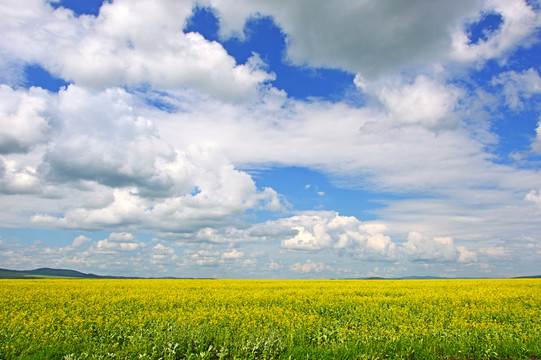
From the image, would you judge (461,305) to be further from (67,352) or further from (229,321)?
(67,352)

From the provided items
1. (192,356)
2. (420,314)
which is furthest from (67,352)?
(420,314)

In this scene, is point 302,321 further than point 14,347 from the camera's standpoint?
Yes

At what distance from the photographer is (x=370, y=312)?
15500 mm

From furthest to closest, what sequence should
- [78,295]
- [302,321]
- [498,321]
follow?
[78,295] → [498,321] → [302,321]

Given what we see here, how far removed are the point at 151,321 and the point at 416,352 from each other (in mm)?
9516

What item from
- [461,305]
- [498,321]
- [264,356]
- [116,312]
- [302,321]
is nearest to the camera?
[264,356]

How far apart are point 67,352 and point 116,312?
Result: 287 inches

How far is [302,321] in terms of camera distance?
506 inches

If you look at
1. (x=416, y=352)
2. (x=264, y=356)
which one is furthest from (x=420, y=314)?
(x=264, y=356)

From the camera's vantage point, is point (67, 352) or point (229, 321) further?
point (229, 321)

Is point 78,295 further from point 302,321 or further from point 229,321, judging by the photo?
point 302,321

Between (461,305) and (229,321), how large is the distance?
1394 centimetres

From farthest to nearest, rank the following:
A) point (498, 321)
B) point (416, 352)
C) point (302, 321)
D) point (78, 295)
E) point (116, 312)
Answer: point (78, 295) < point (116, 312) < point (498, 321) < point (302, 321) < point (416, 352)

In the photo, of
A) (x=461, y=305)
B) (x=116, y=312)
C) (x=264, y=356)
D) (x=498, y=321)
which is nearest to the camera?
(x=264, y=356)
